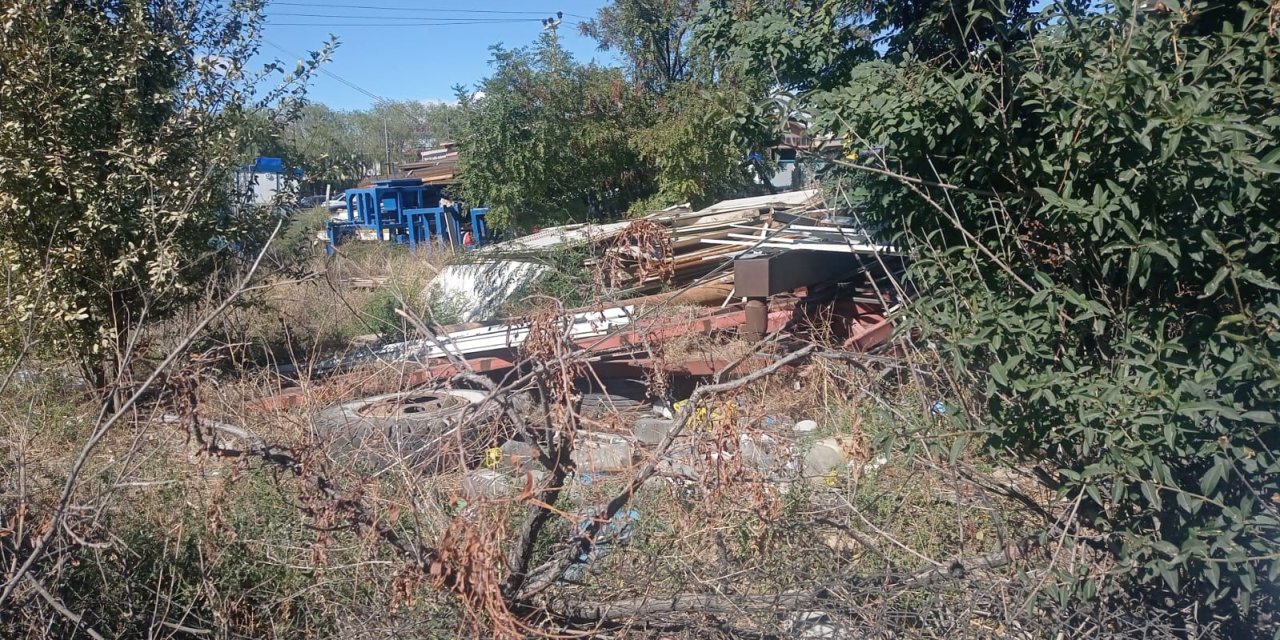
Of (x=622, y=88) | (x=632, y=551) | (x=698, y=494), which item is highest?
(x=622, y=88)

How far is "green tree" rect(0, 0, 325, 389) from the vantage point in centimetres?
613

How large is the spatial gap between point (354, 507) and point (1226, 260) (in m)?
2.50

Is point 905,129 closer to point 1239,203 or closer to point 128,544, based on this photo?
point 1239,203

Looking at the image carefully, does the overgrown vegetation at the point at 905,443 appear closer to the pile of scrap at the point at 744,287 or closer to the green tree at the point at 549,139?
the pile of scrap at the point at 744,287

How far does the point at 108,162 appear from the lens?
644 cm

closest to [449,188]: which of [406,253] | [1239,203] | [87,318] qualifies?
[406,253]

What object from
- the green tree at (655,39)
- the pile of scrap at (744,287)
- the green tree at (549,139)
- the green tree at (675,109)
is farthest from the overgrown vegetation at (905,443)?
the green tree at (655,39)

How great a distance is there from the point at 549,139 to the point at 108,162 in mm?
7482

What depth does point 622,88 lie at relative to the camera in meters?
14.1

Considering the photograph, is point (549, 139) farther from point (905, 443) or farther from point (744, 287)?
point (905, 443)

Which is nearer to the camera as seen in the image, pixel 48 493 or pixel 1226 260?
pixel 1226 260

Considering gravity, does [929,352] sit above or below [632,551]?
above

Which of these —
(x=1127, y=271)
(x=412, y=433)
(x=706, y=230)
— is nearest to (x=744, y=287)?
(x=706, y=230)

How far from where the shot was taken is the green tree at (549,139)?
13.3 metres
